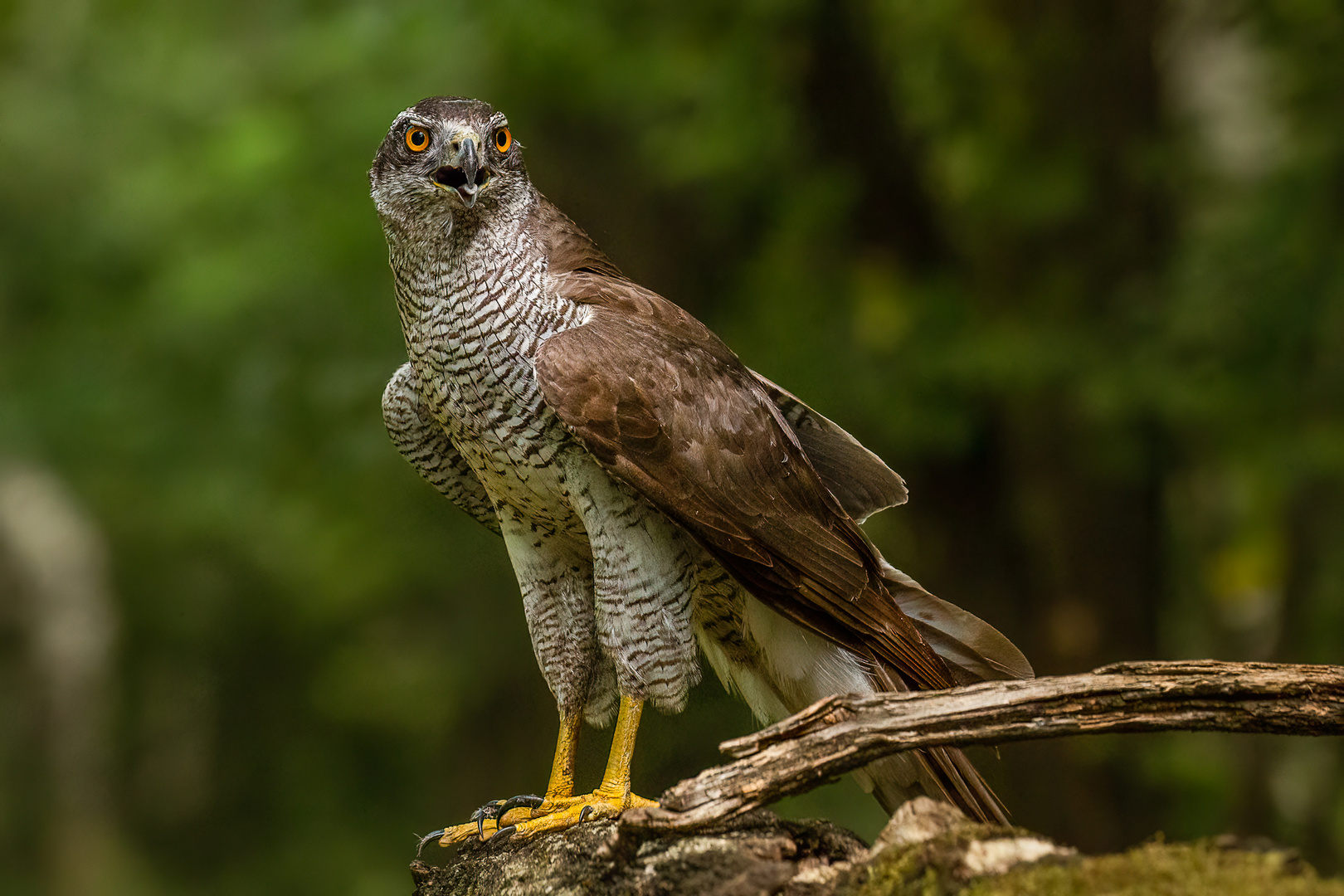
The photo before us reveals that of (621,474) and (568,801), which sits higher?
(621,474)

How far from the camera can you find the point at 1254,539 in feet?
20.3

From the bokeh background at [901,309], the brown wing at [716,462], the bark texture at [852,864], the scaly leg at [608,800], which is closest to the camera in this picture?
the bark texture at [852,864]

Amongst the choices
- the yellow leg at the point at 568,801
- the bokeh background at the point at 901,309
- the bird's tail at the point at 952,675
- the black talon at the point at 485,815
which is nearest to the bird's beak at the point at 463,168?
the yellow leg at the point at 568,801

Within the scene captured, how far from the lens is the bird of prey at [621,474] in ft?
9.18

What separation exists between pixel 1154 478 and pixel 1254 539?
88cm

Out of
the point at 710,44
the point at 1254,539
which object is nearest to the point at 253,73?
the point at 710,44

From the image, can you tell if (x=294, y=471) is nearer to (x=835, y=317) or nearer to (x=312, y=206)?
(x=312, y=206)

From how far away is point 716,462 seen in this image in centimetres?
288

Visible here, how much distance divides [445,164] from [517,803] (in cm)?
166

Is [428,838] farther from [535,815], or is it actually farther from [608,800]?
[608,800]

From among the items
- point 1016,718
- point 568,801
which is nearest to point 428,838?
point 568,801

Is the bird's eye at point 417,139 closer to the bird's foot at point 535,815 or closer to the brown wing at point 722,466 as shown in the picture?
the brown wing at point 722,466

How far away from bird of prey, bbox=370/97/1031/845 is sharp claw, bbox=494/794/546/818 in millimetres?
11

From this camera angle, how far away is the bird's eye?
2.87m
